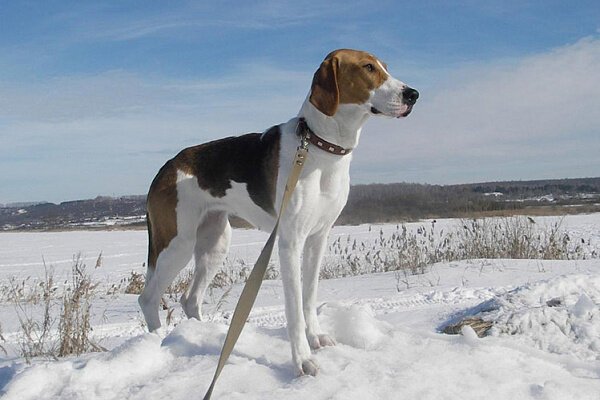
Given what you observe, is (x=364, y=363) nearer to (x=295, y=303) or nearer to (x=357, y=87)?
(x=295, y=303)

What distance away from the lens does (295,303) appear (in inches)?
127

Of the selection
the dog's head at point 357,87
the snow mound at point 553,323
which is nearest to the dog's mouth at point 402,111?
the dog's head at point 357,87

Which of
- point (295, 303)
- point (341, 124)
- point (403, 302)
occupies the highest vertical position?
point (341, 124)

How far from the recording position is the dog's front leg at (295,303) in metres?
2.99

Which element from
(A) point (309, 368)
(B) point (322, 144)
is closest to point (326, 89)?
(B) point (322, 144)

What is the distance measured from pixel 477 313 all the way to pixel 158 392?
108 inches

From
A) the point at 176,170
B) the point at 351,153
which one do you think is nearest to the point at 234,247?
the point at 176,170

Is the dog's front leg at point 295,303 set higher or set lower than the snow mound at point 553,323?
higher

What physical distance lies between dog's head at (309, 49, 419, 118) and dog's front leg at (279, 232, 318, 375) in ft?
2.70

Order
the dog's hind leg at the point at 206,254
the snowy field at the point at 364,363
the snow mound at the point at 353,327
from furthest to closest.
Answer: the dog's hind leg at the point at 206,254 < the snow mound at the point at 353,327 < the snowy field at the point at 364,363

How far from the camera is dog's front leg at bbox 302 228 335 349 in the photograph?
3434 mm

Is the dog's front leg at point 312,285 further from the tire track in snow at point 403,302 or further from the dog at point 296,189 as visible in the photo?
the tire track in snow at point 403,302

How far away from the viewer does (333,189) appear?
3.50 m

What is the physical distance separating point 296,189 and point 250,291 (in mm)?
786
